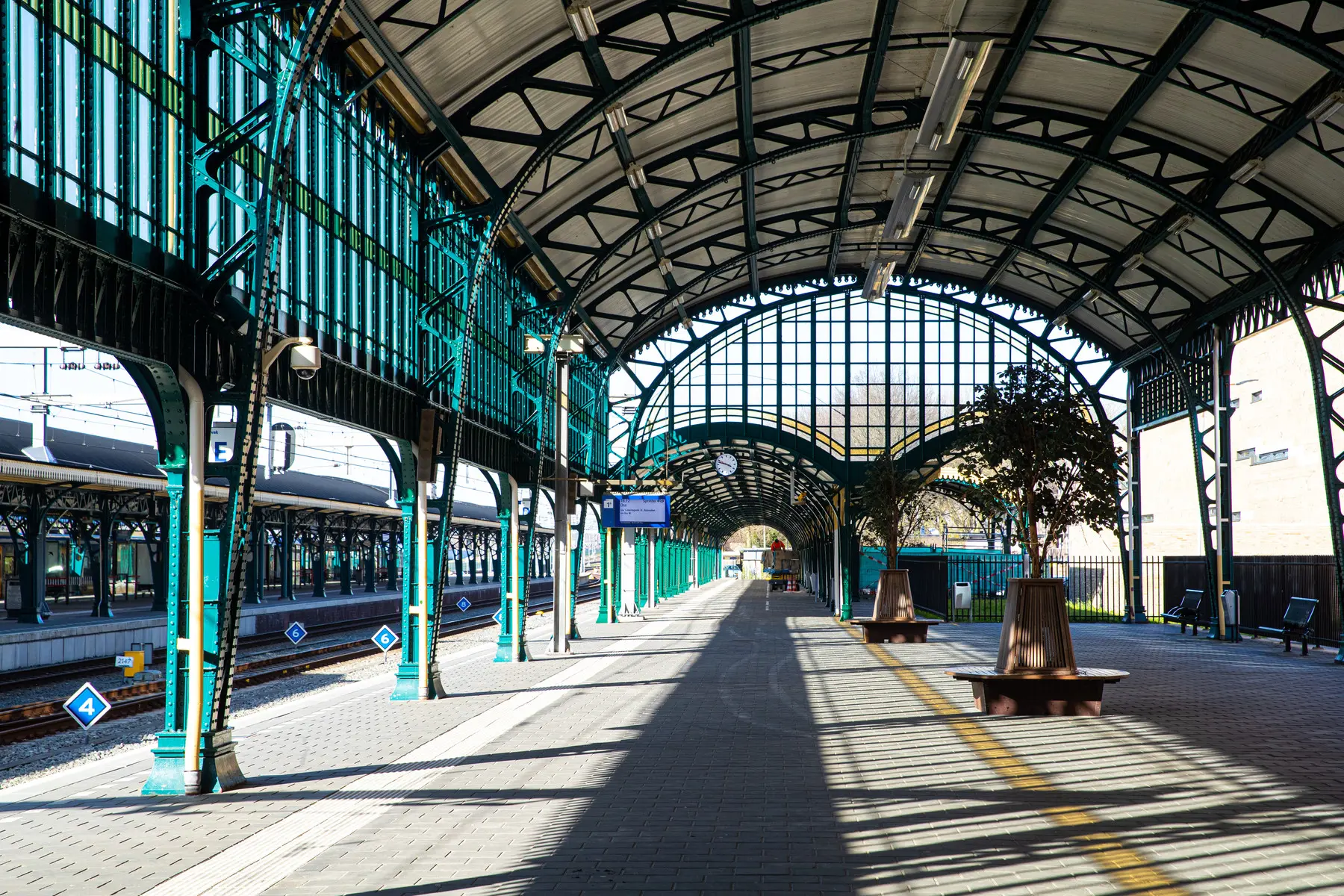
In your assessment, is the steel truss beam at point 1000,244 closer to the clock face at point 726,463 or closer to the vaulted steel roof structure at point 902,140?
the vaulted steel roof structure at point 902,140

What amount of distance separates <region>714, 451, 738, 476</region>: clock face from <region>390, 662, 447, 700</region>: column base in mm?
27839

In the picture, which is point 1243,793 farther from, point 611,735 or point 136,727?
point 136,727

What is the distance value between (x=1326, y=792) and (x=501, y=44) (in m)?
14.7

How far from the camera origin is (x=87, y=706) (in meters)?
11.4

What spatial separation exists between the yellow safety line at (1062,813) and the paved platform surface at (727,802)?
0.12 ft

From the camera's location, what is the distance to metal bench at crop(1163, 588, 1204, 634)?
97.8ft

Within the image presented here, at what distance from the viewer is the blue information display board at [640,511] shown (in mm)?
33656

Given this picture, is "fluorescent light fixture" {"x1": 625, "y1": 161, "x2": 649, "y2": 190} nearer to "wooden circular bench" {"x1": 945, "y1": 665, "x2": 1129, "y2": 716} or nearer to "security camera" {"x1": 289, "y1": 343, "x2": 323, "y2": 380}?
"wooden circular bench" {"x1": 945, "y1": 665, "x2": 1129, "y2": 716}

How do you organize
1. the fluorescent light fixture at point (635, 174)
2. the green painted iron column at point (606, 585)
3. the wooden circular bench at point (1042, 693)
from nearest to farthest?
1. the wooden circular bench at point (1042, 693)
2. the fluorescent light fixture at point (635, 174)
3. the green painted iron column at point (606, 585)

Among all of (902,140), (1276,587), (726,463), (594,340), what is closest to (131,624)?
(594,340)

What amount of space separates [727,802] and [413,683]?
8.26 metres

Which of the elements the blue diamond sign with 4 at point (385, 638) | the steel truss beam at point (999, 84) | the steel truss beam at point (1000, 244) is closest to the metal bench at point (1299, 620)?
the steel truss beam at point (1000, 244)

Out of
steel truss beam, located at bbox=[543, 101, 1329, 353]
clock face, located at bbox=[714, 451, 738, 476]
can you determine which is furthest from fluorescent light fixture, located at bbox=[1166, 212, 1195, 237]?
clock face, located at bbox=[714, 451, 738, 476]

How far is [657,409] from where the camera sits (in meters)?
42.8
